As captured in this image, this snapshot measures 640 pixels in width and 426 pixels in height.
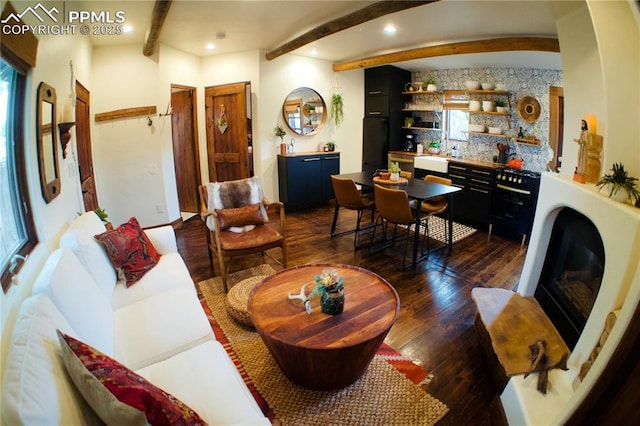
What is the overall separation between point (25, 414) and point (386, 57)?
510cm

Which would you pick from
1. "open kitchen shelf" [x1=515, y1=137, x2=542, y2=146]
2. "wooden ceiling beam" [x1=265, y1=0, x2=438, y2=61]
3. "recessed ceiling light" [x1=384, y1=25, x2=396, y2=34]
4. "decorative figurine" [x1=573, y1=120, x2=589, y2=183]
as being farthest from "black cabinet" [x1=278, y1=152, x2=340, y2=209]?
"decorative figurine" [x1=573, y1=120, x2=589, y2=183]

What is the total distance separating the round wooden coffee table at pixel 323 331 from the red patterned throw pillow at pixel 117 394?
0.67m

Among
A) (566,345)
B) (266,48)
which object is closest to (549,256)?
(566,345)

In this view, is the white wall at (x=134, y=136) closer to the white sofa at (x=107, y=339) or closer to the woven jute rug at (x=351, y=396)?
the white sofa at (x=107, y=339)

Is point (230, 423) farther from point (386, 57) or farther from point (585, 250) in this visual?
point (386, 57)

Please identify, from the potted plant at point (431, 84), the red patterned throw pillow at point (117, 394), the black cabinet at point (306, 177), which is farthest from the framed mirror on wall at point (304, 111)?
the red patterned throw pillow at point (117, 394)

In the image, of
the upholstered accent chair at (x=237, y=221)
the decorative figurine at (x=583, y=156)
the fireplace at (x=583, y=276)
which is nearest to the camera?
the fireplace at (x=583, y=276)

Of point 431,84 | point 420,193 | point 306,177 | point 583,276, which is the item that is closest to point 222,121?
point 306,177

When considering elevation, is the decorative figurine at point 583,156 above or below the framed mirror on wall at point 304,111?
below

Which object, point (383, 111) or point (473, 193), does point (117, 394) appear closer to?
point (473, 193)

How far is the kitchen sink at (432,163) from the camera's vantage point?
5016 millimetres

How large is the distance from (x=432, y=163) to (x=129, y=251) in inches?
174

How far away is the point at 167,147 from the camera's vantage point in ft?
14.7

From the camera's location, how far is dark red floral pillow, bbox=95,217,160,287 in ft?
7.36
